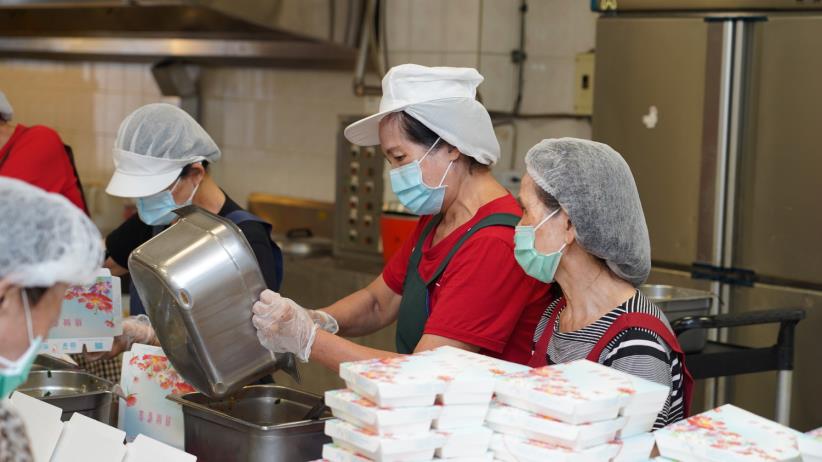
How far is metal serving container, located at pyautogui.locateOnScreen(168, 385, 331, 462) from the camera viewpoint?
206 cm

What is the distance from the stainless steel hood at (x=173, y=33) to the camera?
202 inches

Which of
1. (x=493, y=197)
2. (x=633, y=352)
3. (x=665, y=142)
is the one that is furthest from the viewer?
(x=665, y=142)

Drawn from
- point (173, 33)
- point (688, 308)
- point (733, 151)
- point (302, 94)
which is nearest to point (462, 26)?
point (302, 94)

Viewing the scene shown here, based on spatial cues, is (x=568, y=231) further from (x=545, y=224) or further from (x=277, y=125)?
(x=277, y=125)

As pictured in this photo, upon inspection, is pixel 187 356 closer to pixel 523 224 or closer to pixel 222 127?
pixel 523 224

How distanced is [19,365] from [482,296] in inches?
41.0

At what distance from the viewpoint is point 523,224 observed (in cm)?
230

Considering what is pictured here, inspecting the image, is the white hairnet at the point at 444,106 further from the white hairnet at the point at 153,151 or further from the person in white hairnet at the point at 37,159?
the person in white hairnet at the point at 37,159

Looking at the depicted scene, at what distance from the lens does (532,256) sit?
2258 mm

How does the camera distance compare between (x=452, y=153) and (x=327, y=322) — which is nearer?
(x=452, y=153)

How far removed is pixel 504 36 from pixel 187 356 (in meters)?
3.10

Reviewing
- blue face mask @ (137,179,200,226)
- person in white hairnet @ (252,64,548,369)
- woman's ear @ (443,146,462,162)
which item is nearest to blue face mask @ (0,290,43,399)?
person in white hairnet @ (252,64,548,369)

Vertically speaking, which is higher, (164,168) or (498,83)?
(498,83)

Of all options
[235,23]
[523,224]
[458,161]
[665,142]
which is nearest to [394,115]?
[458,161]
